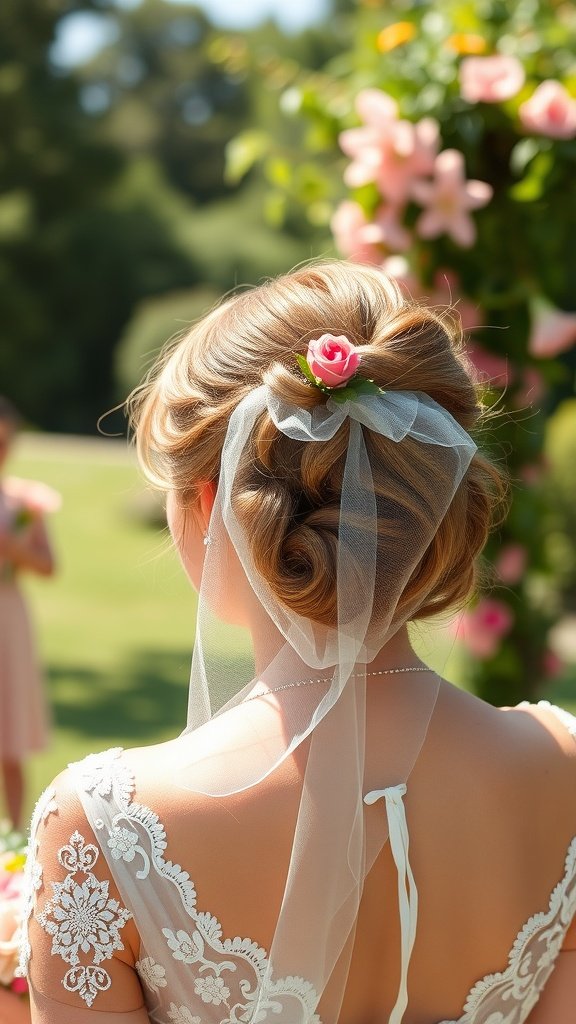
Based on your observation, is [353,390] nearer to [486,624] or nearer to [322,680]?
[322,680]

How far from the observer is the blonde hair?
1354mm

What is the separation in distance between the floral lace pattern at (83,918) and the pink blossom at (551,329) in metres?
2.31

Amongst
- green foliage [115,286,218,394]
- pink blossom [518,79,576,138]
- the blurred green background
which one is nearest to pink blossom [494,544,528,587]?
the blurred green background

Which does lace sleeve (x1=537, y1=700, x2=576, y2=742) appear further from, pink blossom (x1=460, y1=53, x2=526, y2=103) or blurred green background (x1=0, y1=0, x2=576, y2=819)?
pink blossom (x1=460, y1=53, x2=526, y2=103)

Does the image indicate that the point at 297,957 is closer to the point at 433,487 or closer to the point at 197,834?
the point at 197,834

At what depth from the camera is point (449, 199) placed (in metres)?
3.12

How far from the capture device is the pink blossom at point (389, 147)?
10.1 ft

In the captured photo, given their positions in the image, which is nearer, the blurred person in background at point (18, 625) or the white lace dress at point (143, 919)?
the white lace dress at point (143, 919)

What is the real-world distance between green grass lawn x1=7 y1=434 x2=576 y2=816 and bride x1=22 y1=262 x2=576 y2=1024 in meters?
2.50

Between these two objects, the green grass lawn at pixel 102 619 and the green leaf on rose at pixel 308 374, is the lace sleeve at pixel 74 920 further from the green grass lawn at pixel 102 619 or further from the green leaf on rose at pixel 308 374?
the green grass lawn at pixel 102 619

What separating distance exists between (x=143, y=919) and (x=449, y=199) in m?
2.32

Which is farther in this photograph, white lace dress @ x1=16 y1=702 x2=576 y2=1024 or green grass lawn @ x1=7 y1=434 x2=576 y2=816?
green grass lawn @ x1=7 y1=434 x2=576 y2=816

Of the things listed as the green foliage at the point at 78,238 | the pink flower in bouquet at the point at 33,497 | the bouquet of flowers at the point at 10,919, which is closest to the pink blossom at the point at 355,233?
the bouquet of flowers at the point at 10,919

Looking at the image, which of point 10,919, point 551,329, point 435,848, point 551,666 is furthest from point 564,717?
point 551,666
